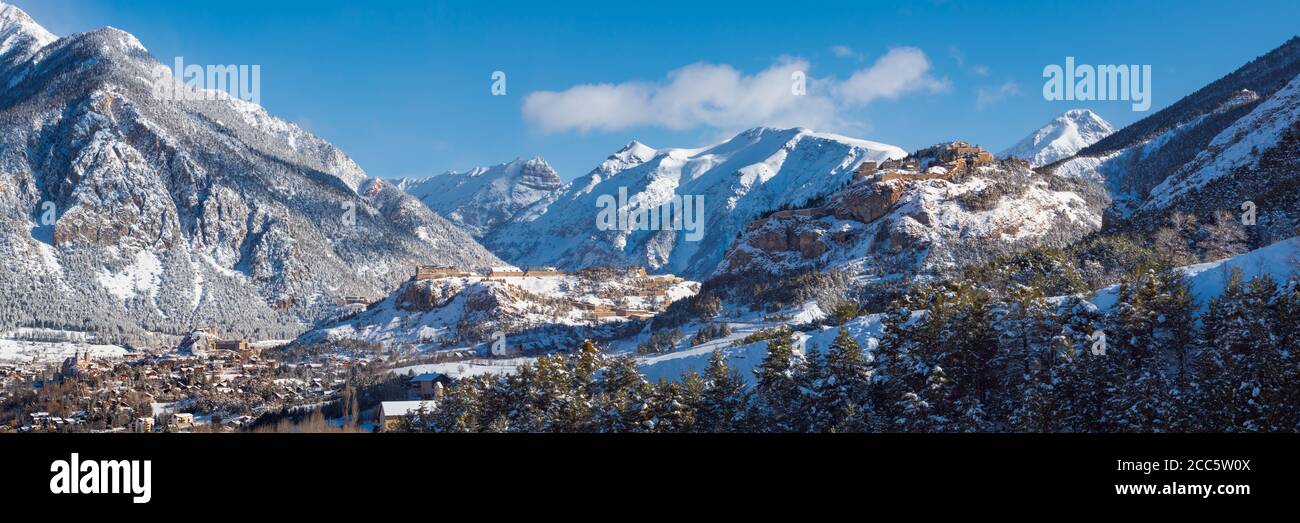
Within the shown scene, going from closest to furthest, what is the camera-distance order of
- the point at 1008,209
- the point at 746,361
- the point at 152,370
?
the point at 746,361, the point at 152,370, the point at 1008,209

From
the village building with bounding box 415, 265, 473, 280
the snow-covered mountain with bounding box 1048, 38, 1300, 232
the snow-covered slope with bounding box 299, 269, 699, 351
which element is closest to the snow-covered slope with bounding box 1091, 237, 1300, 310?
the snow-covered mountain with bounding box 1048, 38, 1300, 232

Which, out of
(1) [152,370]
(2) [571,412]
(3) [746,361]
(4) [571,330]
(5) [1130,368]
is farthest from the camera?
(4) [571,330]

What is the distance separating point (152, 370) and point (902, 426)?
98.9 meters

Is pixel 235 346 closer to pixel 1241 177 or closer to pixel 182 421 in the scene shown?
pixel 182 421

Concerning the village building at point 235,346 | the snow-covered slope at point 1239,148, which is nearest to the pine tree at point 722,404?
the snow-covered slope at point 1239,148

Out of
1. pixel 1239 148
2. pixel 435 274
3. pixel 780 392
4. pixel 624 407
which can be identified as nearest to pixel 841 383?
pixel 780 392

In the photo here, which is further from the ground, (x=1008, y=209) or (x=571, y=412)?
(x=1008, y=209)

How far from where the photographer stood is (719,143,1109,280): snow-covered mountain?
121 meters

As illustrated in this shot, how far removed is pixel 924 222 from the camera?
416ft

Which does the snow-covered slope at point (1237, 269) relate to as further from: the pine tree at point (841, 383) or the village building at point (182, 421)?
the village building at point (182, 421)

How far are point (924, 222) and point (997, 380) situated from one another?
7845 centimetres
